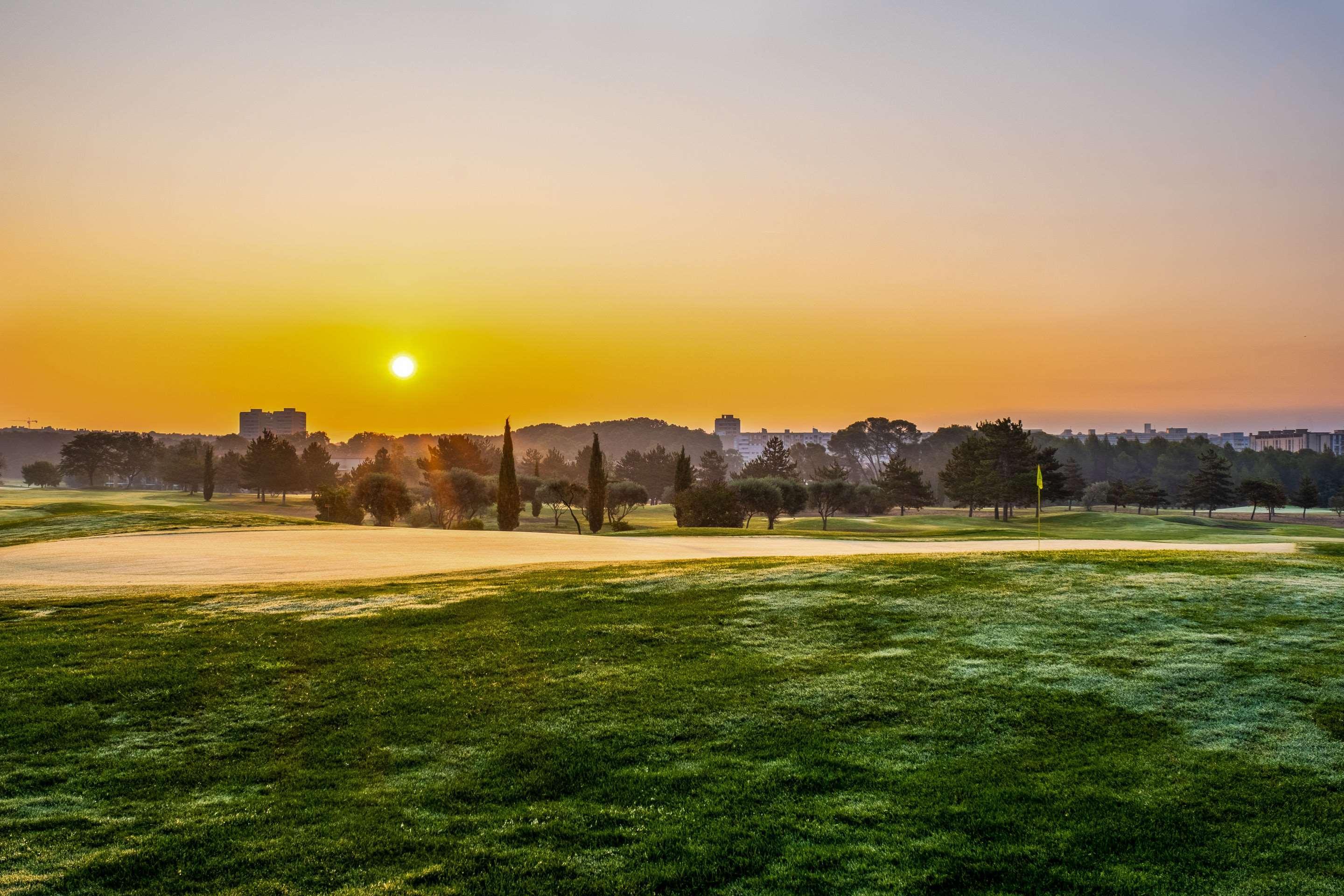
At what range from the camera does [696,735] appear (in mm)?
10195

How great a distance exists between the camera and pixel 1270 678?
11.4 m

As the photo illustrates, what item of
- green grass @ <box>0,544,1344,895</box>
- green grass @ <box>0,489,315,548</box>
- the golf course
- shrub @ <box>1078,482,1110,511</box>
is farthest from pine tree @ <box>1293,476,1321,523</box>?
green grass @ <box>0,489,315,548</box>

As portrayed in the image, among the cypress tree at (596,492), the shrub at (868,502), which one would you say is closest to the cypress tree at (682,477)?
the cypress tree at (596,492)

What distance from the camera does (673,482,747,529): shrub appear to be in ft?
257

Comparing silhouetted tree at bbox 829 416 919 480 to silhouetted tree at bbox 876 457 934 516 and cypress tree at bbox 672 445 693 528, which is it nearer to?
silhouetted tree at bbox 876 457 934 516

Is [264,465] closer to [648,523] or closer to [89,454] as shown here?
[89,454]

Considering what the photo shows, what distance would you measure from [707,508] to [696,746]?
225 ft

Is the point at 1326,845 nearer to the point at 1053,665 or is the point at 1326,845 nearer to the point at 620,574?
the point at 1053,665

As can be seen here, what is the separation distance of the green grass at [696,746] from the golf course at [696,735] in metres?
0.05

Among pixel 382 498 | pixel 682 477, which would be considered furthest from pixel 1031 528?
pixel 382 498

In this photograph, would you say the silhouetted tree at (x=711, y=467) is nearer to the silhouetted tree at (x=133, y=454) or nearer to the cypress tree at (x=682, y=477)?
the cypress tree at (x=682, y=477)

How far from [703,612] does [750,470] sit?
374ft

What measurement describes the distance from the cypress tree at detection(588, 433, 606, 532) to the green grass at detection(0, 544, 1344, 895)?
57.3m

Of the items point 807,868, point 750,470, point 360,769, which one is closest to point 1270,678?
point 807,868
